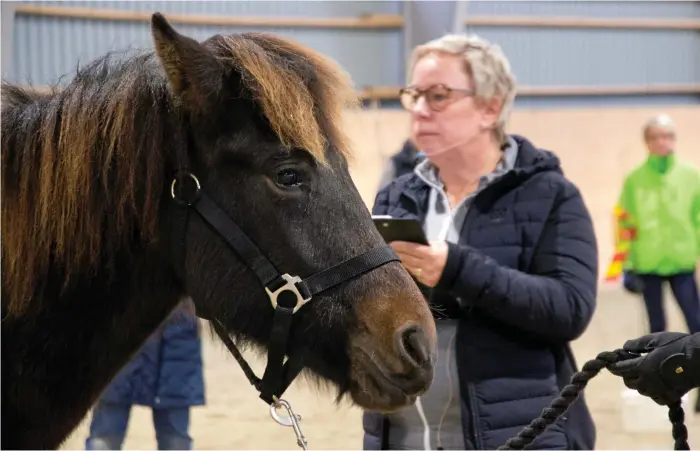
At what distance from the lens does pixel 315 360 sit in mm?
1456

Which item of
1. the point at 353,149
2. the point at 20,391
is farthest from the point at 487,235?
the point at 20,391

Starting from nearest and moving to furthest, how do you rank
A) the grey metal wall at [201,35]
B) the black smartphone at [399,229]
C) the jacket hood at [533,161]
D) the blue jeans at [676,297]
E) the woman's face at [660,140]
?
the black smartphone at [399,229] → the jacket hood at [533,161] → the blue jeans at [676,297] → the woman's face at [660,140] → the grey metal wall at [201,35]

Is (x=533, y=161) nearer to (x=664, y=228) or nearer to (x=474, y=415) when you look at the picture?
(x=474, y=415)

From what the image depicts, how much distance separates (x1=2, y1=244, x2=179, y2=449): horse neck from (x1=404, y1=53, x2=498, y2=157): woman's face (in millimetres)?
819

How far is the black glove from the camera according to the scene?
4.42 feet

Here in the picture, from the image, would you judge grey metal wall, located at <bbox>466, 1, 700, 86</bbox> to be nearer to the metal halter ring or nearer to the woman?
the woman

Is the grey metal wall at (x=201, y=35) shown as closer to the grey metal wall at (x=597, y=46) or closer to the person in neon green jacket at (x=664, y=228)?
the grey metal wall at (x=597, y=46)

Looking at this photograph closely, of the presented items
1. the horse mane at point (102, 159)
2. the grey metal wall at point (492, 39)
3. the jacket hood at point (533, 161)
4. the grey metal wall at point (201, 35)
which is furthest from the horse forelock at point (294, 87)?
the grey metal wall at point (492, 39)

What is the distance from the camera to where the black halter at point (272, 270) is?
141 centimetres

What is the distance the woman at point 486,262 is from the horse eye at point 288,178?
43 centimetres

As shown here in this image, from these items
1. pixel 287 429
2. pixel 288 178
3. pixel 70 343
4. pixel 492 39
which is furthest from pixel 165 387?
pixel 492 39

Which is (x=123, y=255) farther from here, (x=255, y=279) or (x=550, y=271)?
(x=550, y=271)

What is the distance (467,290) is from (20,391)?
3.15 ft

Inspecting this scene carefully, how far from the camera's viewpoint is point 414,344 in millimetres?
1369
